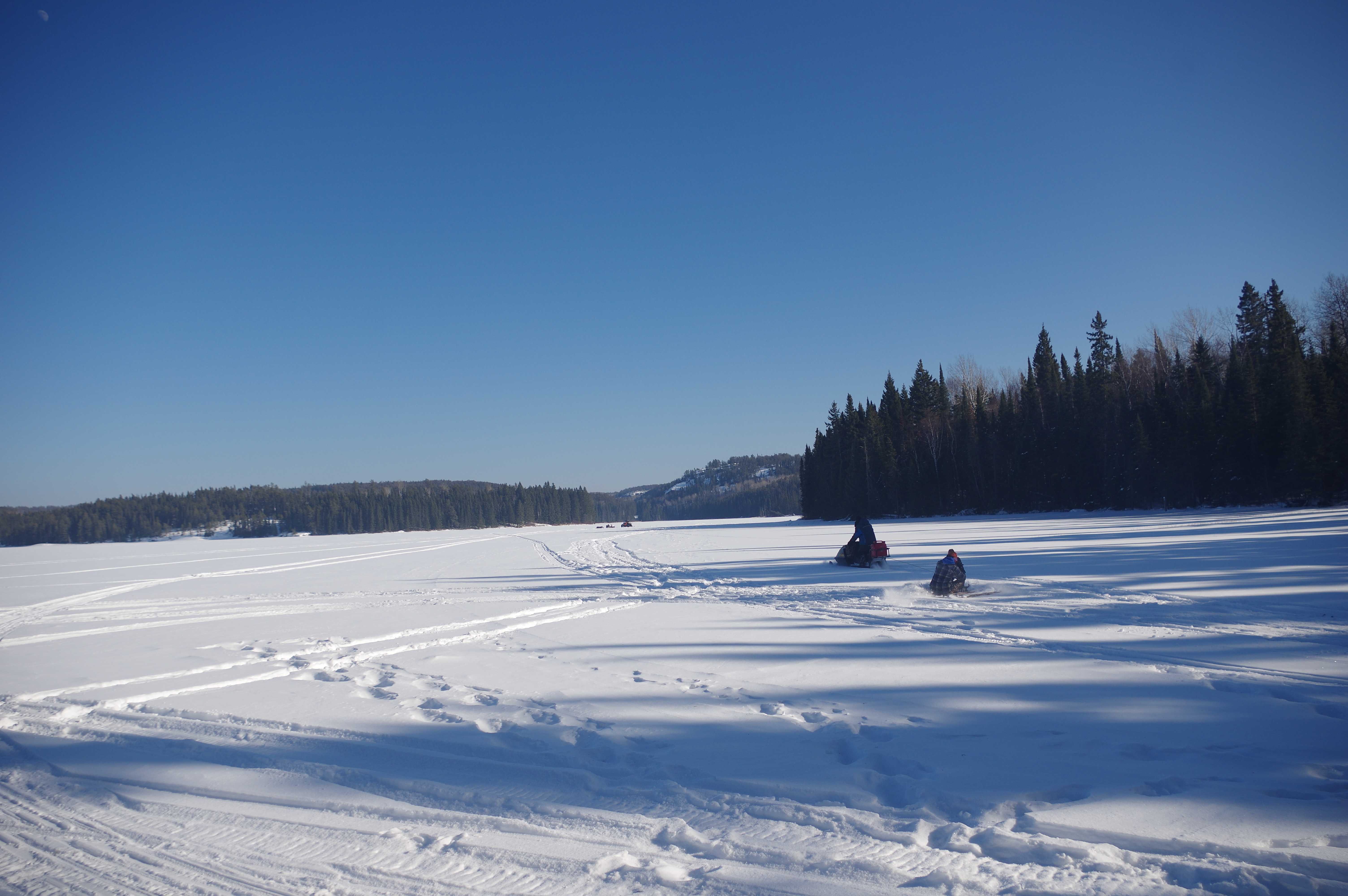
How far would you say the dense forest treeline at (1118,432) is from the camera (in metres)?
33.6

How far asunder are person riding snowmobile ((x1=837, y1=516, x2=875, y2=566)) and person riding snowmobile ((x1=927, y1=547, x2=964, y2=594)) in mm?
4033

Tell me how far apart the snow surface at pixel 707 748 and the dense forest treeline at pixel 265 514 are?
120m

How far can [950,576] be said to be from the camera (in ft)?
35.0

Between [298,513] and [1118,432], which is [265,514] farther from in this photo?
[1118,432]

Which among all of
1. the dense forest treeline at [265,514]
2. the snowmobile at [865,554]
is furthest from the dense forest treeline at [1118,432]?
the dense forest treeline at [265,514]

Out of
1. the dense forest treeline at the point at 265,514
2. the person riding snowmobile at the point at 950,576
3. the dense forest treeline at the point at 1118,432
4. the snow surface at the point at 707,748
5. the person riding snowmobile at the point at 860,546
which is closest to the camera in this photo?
the snow surface at the point at 707,748

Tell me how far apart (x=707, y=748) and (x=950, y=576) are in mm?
7712

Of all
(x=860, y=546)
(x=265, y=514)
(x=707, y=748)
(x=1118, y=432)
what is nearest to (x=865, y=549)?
(x=860, y=546)

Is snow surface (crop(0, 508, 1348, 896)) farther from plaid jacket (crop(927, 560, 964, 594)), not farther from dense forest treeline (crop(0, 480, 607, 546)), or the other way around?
dense forest treeline (crop(0, 480, 607, 546))

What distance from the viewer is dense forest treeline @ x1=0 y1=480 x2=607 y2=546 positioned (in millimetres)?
110562

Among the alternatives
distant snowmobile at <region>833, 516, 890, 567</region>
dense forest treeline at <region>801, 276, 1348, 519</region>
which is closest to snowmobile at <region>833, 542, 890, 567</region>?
distant snowmobile at <region>833, 516, 890, 567</region>

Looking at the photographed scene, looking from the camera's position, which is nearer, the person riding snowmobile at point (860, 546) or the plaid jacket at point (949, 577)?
the plaid jacket at point (949, 577)

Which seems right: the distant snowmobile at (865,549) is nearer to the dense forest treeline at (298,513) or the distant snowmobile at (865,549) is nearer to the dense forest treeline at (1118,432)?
the dense forest treeline at (1118,432)

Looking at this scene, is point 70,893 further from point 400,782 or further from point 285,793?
point 400,782
